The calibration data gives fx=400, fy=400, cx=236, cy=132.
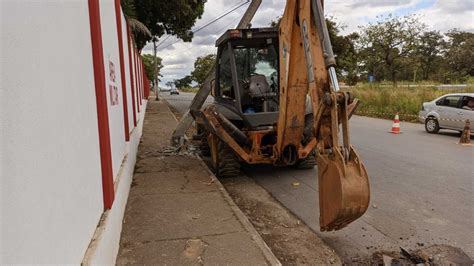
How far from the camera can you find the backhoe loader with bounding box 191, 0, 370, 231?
14.0ft

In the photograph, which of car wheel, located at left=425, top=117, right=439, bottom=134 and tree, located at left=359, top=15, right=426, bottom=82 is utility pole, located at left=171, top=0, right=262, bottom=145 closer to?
car wheel, located at left=425, top=117, right=439, bottom=134

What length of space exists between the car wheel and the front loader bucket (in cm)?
1153

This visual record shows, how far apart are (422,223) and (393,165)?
3.60 m

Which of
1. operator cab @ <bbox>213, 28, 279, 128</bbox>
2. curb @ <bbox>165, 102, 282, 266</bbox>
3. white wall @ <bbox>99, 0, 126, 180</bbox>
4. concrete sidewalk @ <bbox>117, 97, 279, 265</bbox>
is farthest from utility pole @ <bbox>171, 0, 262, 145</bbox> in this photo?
curb @ <bbox>165, 102, 282, 266</bbox>

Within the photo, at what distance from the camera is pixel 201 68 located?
92.0 metres

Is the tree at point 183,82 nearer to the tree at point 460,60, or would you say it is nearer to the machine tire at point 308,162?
the tree at point 460,60

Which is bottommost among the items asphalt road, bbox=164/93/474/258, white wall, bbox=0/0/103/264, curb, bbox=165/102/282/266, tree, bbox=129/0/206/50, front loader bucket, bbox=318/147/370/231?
asphalt road, bbox=164/93/474/258

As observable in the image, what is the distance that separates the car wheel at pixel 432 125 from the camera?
14250 mm

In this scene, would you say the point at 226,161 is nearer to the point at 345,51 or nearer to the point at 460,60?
the point at 345,51

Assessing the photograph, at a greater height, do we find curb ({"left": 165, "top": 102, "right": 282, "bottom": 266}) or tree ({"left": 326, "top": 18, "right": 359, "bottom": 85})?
tree ({"left": 326, "top": 18, "right": 359, "bottom": 85})

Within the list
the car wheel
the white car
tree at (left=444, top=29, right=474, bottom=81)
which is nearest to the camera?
the white car

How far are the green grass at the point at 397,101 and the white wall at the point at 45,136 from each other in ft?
59.2

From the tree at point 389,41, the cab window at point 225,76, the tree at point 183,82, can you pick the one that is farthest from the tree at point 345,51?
the tree at point 183,82

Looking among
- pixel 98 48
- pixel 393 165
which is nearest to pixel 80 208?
pixel 98 48
